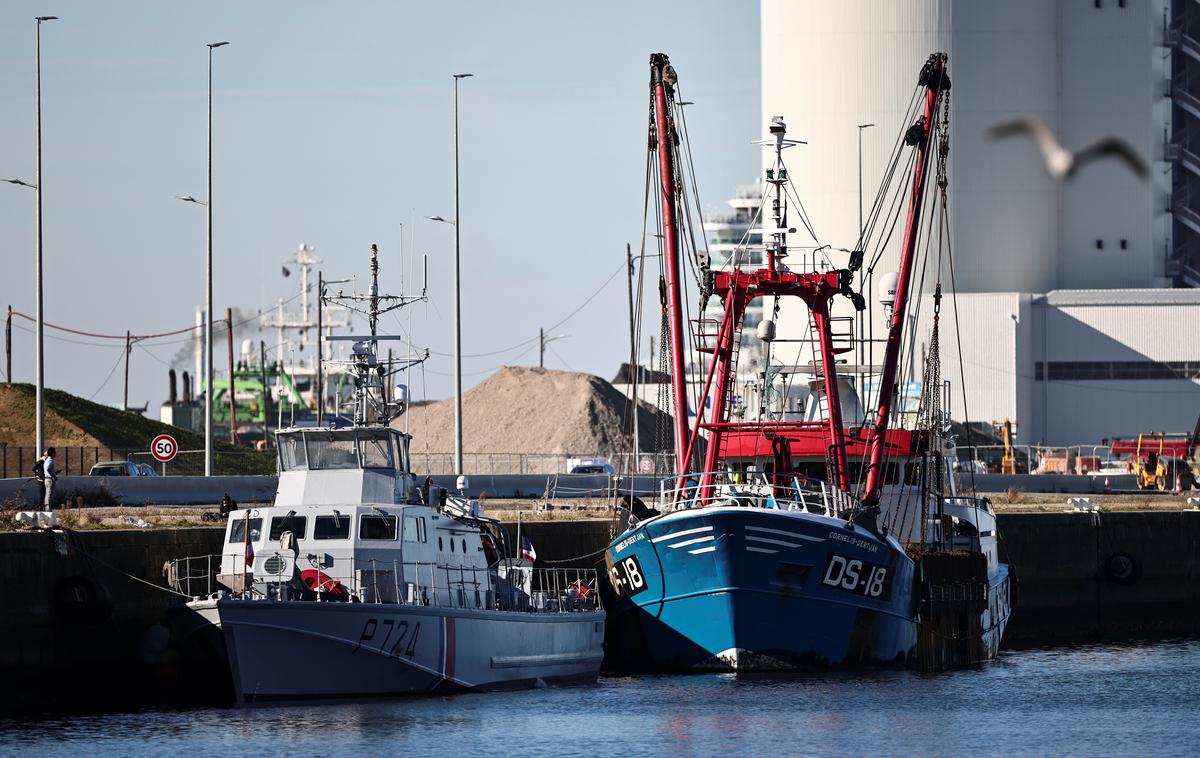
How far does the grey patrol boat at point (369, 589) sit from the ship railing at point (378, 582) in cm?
4

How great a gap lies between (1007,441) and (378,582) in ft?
214

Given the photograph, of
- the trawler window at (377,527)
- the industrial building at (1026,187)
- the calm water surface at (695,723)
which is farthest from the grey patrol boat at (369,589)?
the industrial building at (1026,187)

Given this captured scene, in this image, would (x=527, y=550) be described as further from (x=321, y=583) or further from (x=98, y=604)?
(x=98, y=604)

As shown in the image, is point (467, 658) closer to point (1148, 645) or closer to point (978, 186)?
point (1148, 645)

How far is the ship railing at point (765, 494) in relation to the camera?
3969 centimetres

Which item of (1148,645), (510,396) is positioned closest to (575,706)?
(1148,645)

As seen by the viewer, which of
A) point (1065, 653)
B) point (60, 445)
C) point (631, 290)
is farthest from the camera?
point (60, 445)

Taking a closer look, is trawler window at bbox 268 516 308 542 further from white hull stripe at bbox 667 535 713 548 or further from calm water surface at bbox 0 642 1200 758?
white hull stripe at bbox 667 535 713 548

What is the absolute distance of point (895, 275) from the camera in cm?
5288

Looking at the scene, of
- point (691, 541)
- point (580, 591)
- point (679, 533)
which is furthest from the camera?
point (580, 591)

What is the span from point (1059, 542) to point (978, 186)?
4623 centimetres

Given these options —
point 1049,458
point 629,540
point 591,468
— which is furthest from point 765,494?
point 1049,458

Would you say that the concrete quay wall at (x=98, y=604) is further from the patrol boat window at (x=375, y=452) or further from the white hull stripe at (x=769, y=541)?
the white hull stripe at (x=769, y=541)

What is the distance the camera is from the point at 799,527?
38.7 metres
